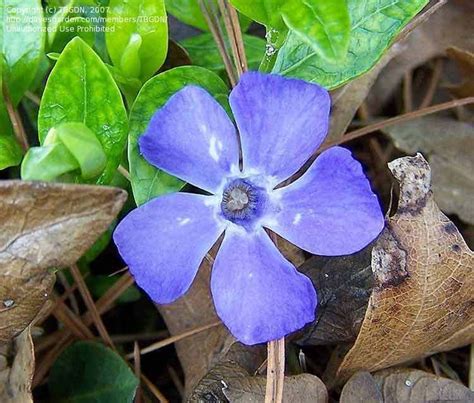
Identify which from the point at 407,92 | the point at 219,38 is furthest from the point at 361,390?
the point at 407,92

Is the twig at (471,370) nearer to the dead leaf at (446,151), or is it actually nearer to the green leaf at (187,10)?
the dead leaf at (446,151)

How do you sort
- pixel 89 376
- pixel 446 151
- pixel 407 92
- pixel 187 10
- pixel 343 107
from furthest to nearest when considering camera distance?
pixel 407 92
pixel 446 151
pixel 343 107
pixel 187 10
pixel 89 376

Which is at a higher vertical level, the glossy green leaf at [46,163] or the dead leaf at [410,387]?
the glossy green leaf at [46,163]

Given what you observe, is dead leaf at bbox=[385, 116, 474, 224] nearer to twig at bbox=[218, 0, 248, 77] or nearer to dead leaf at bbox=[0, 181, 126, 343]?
twig at bbox=[218, 0, 248, 77]

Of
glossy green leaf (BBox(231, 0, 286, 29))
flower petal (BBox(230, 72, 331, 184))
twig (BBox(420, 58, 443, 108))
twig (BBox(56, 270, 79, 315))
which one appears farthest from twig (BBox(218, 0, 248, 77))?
twig (BBox(420, 58, 443, 108))

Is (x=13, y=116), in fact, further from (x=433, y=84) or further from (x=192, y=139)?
(x=433, y=84)

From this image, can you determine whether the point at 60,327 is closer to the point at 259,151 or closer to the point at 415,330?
the point at 259,151

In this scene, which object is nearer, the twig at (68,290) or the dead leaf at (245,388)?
the dead leaf at (245,388)

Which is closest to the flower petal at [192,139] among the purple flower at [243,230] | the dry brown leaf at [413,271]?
the purple flower at [243,230]
